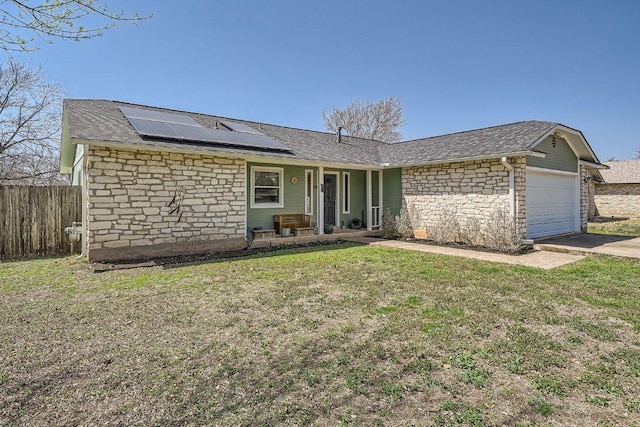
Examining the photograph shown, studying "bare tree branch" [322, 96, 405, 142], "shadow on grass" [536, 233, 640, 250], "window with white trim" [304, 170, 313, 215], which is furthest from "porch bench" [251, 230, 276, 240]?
"bare tree branch" [322, 96, 405, 142]

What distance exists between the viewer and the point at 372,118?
28797mm

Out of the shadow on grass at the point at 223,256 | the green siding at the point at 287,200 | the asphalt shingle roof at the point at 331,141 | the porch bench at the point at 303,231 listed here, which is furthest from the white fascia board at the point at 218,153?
the shadow on grass at the point at 223,256

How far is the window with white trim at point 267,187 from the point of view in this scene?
32.8 ft

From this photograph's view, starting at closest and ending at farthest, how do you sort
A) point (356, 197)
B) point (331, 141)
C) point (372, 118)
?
point (356, 197) → point (331, 141) → point (372, 118)

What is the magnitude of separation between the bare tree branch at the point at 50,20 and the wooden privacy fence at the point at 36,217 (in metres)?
6.55

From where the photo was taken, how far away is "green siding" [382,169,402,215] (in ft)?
39.0

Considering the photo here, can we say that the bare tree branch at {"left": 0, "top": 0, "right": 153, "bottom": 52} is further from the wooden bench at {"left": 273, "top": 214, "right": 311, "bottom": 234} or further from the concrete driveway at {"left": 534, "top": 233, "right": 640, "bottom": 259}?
the concrete driveway at {"left": 534, "top": 233, "right": 640, "bottom": 259}

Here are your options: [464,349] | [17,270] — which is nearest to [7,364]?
[464,349]

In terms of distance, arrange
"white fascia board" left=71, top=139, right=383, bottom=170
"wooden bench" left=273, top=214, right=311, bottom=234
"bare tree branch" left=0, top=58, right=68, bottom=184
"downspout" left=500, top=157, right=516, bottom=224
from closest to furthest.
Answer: "white fascia board" left=71, top=139, right=383, bottom=170 → "downspout" left=500, top=157, right=516, bottom=224 → "wooden bench" left=273, top=214, right=311, bottom=234 → "bare tree branch" left=0, top=58, right=68, bottom=184

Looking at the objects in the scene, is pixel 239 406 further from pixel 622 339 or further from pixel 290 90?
pixel 290 90

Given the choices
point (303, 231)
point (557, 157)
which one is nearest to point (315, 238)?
point (303, 231)

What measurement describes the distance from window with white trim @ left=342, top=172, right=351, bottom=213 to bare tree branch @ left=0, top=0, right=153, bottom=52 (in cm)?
947

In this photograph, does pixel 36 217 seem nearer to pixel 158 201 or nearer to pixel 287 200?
pixel 158 201

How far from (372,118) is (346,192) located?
18453mm
